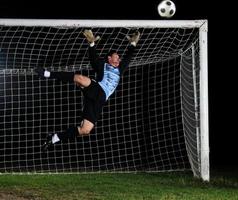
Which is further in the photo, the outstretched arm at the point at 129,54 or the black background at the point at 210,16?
the black background at the point at 210,16

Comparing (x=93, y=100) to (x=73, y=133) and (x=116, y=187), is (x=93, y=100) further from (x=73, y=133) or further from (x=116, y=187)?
(x=116, y=187)

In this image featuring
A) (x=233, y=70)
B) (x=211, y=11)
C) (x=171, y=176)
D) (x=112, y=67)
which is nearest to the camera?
(x=112, y=67)

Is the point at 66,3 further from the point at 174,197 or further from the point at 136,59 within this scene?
the point at 174,197

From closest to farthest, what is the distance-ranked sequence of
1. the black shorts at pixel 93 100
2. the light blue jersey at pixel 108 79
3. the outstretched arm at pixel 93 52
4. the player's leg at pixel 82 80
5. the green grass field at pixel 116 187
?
the green grass field at pixel 116 187 → the outstretched arm at pixel 93 52 → the player's leg at pixel 82 80 → the black shorts at pixel 93 100 → the light blue jersey at pixel 108 79

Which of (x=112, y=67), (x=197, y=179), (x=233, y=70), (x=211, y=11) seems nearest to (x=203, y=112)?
(x=197, y=179)

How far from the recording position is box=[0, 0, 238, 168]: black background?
20.9 m

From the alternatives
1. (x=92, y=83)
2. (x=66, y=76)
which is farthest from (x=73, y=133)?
(x=66, y=76)

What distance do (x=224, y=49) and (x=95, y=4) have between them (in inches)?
236

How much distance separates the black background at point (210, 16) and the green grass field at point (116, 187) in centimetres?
930

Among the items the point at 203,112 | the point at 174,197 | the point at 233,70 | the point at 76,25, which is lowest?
the point at 174,197

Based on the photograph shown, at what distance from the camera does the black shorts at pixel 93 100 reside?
360 inches

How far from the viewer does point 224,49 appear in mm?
23203

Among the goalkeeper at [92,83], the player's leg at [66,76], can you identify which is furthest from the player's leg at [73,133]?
the player's leg at [66,76]

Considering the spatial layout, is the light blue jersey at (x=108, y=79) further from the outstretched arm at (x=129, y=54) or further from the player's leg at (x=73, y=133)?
the player's leg at (x=73, y=133)
